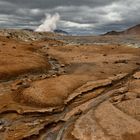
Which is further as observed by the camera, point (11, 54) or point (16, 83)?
point (11, 54)

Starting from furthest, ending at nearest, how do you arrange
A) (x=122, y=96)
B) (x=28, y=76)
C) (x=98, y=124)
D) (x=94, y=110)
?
(x=28, y=76) → (x=122, y=96) → (x=94, y=110) → (x=98, y=124)

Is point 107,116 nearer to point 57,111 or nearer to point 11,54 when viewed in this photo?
point 57,111

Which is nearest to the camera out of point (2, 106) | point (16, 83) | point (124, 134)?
point (124, 134)

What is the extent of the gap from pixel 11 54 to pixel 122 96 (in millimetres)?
23995

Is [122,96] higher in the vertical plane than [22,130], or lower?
higher

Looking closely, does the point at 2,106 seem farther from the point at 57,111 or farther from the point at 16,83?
the point at 16,83

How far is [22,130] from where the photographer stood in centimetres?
2584

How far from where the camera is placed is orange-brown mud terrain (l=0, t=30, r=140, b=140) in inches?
913

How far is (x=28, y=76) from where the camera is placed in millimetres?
41250

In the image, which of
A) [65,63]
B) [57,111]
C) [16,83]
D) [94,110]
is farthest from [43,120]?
[65,63]

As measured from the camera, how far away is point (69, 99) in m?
31.1

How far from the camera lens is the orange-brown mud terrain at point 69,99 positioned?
913 inches

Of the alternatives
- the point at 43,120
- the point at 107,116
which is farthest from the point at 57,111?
the point at 107,116

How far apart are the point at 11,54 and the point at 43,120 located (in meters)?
23.1
